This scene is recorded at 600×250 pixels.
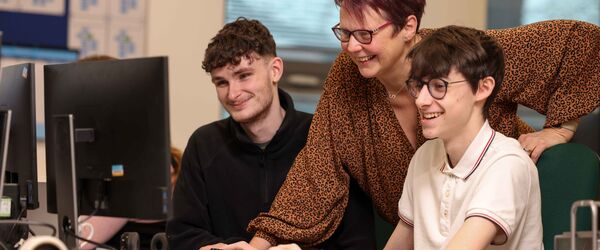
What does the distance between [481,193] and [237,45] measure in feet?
2.99

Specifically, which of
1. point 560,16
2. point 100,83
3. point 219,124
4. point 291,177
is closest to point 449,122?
point 291,177

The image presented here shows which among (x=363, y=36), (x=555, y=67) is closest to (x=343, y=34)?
(x=363, y=36)

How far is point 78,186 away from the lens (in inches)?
73.6

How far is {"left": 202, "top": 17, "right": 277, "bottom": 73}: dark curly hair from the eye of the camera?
234 centimetres

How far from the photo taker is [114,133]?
1.79 meters

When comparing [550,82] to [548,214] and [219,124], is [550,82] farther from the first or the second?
[219,124]

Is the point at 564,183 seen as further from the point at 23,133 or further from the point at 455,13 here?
the point at 455,13

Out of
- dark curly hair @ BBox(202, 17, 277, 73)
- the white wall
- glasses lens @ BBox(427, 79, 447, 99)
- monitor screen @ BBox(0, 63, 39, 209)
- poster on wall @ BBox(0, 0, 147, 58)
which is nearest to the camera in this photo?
glasses lens @ BBox(427, 79, 447, 99)

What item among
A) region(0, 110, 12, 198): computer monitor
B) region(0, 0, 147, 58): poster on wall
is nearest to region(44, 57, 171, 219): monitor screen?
region(0, 110, 12, 198): computer monitor

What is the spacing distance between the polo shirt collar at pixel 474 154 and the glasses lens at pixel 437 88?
0.14 meters

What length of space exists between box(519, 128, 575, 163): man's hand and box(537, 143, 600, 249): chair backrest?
2cm

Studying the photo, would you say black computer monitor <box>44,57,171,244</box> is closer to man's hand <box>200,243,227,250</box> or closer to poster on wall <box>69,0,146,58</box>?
man's hand <box>200,243,227,250</box>

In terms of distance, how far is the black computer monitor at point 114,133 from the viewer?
1.71 m

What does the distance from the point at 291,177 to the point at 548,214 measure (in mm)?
686
